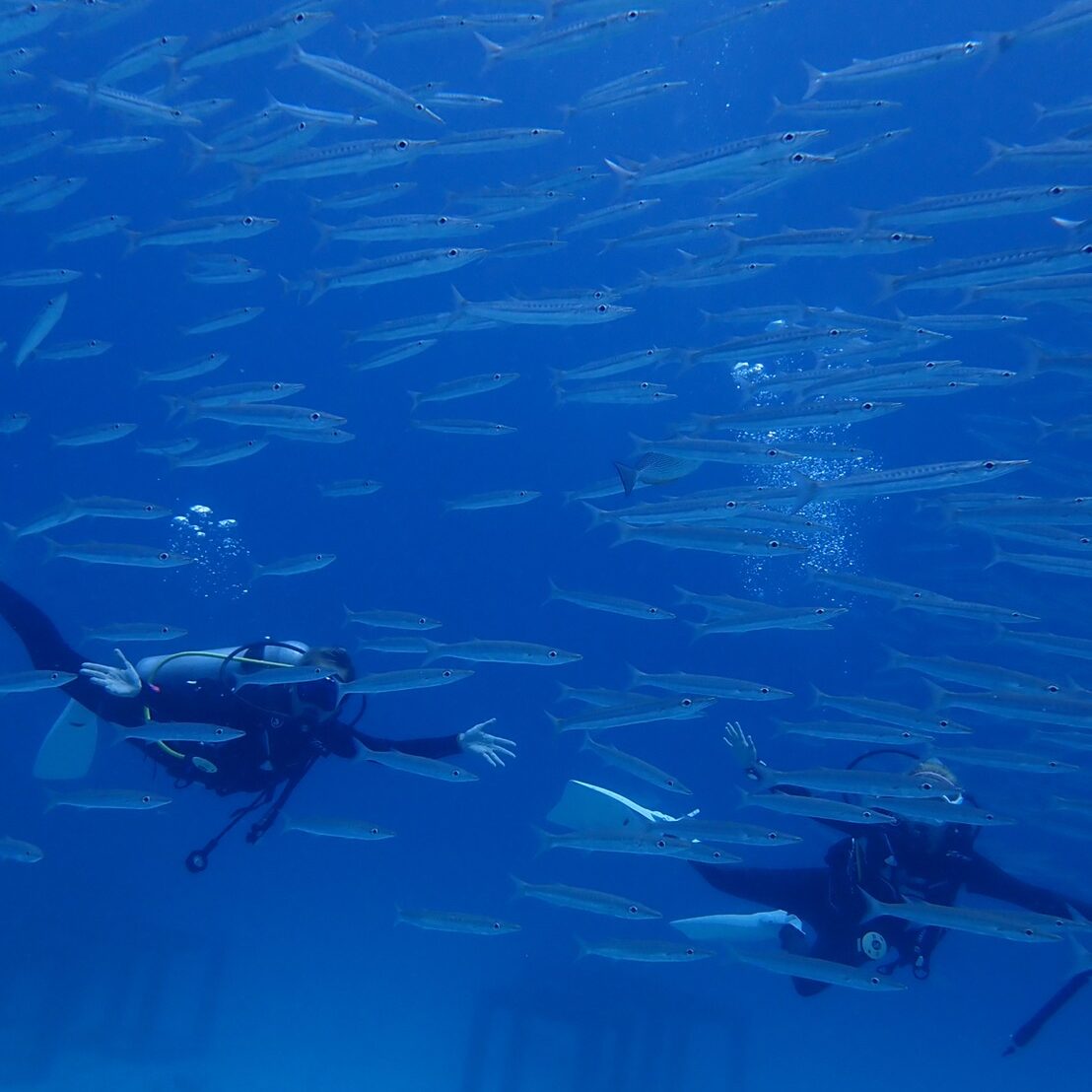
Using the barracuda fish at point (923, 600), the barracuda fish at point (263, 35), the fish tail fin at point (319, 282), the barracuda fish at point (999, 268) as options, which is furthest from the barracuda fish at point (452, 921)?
the barracuda fish at point (263, 35)

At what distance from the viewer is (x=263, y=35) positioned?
634cm

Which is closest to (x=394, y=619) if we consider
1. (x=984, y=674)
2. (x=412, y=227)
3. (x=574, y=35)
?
(x=412, y=227)

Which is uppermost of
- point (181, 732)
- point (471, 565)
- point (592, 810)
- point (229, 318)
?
point (229, 318)

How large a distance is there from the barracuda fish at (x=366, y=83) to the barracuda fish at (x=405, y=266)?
1071mm

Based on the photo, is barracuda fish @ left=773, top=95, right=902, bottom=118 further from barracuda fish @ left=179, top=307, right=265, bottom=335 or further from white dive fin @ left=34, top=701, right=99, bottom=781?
white dive fin @ left=34, top=701, right=99, bottom=781

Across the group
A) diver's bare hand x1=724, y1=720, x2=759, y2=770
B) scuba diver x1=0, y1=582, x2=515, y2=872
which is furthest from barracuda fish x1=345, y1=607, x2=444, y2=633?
diver's bare hand x1=724, y1=720, x2=759, y2=770

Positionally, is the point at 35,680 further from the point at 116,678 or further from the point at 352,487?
the point at 352,487

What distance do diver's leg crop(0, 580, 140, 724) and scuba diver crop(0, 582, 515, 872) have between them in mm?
14

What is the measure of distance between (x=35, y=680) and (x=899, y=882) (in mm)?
6281

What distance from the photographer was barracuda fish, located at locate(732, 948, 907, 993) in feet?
19.0

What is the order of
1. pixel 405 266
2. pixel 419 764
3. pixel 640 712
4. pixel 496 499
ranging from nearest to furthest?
1. pixel 419 764
2. pixel 640 712
3. pixel 405 266
4. pixel 496 499

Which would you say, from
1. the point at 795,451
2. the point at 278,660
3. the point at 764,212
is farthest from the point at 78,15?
the point at 764,212

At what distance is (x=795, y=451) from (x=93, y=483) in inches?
732

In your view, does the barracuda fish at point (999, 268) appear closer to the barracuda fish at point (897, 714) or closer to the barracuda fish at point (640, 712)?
the barracuda fish at point (897, 714)
